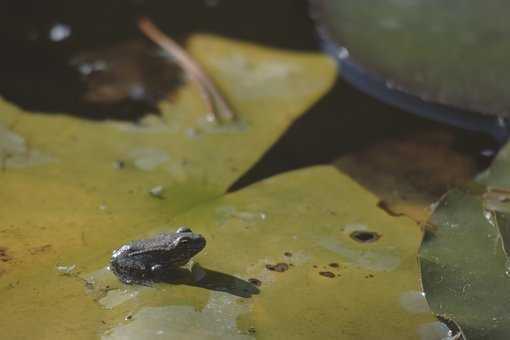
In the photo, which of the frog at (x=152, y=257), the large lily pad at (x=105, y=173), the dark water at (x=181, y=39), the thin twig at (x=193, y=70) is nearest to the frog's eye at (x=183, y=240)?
the frog at (x=152, y=257)

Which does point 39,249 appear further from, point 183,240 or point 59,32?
point 59,32

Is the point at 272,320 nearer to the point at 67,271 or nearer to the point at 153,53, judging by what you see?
the point at 67,271

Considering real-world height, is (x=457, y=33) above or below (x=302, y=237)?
above

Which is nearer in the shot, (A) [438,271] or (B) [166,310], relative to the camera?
(B) [166,310]

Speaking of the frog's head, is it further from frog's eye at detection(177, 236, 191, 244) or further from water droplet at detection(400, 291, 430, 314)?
water droplet at detection(400, 291, 430, 314)

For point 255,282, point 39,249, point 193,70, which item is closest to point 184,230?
point 255,282

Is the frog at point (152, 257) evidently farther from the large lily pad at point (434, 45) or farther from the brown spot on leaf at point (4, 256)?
the large lily pad at point (434, 45)

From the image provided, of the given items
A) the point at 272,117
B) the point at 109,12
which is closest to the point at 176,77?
the point at 272,117

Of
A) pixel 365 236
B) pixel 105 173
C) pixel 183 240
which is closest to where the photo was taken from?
pixel 183 240
